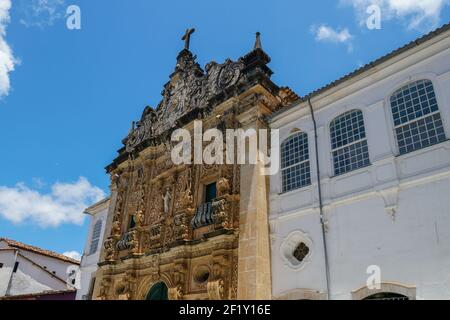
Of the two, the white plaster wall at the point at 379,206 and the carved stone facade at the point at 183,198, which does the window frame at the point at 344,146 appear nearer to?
the white plaster wall at the point at 379,206

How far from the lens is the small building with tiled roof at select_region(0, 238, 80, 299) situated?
26031 millimetres

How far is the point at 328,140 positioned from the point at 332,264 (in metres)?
3.36

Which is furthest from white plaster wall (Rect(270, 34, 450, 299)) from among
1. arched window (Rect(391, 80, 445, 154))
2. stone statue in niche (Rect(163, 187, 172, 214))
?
stone statue in niche (Rect(163, 187, 172, 214))

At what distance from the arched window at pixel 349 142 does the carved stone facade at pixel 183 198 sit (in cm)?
261

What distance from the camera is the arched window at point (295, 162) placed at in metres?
10.7

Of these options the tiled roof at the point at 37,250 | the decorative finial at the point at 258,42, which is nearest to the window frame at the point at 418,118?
the decorative finial at the point at 258,42

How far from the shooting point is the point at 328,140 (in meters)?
10.5

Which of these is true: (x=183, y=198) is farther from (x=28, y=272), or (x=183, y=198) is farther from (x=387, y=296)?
(x=28, y=272)

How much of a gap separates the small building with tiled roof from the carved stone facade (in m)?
11.9

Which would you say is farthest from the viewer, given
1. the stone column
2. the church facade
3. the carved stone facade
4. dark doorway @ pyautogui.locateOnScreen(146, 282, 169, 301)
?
dark doorway @ pyautogui.locateOnScreen(146, 282, 169, 301)

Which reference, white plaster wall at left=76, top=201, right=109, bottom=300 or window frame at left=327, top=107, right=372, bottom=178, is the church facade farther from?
white plaster wall at left=76, top=201, right=109, bottom=300

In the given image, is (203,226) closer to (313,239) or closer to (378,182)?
(313,239)

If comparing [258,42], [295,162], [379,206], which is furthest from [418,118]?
[258,42]
